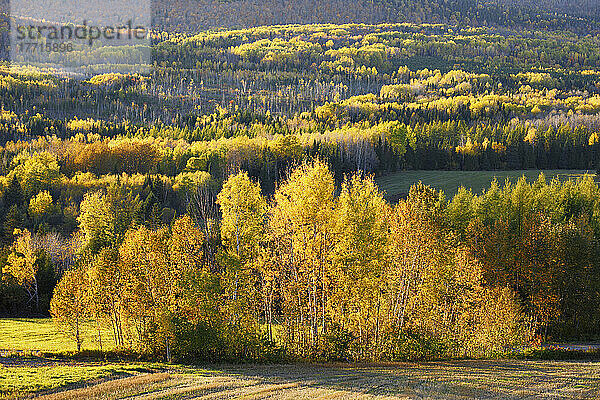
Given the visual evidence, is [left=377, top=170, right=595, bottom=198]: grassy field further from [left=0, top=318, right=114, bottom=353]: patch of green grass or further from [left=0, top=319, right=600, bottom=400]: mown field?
[left=0, top=319, right=600, bottom=400]: mown field

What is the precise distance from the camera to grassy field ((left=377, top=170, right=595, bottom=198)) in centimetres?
11641

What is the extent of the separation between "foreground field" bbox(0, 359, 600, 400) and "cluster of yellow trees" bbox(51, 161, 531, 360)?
2952mm

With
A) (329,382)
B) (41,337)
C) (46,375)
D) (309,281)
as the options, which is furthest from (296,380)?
(41,337)

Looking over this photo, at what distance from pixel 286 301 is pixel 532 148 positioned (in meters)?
124

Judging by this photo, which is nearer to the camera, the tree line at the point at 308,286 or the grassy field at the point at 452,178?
the tree line at the point at 308,286

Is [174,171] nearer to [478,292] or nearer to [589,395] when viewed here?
[478,292]

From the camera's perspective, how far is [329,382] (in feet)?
93.5

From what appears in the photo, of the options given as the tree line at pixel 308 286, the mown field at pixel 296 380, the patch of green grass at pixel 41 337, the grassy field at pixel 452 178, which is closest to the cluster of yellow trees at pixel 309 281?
the tree line at pixel 308 286

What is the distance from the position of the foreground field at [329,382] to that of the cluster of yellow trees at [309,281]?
2952 mm

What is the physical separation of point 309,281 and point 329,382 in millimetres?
8552

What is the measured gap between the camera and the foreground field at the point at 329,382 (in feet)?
86.1

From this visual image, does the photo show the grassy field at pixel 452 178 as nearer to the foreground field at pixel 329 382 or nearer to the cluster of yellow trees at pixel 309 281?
the cluster of yellow trees at pixel 309 281

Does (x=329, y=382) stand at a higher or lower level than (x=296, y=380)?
higher

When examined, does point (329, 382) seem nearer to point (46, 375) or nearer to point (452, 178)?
point (46, 375)
